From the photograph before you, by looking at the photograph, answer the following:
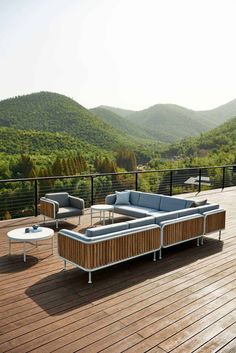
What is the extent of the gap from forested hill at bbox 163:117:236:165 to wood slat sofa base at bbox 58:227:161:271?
101 feet

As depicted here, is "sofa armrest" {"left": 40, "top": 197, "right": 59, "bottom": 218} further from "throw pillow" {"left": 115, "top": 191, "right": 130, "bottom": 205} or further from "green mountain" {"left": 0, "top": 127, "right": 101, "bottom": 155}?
"green mountain" {"left": 0, "top": 127, "right": 101, "bottom": 155}

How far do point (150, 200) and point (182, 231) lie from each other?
6.14 feet

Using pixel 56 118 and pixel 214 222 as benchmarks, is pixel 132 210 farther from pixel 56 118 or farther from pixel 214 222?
pixel 56 118

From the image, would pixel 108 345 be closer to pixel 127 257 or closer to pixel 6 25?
pixel 127 257

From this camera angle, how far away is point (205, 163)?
34.7m

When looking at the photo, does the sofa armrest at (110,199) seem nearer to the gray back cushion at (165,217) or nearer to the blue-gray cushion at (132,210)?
the blue-gray cushion at (132,210)

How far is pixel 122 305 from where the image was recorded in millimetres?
3420

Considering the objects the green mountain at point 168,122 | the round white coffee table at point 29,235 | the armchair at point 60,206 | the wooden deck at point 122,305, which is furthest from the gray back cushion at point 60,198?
the green mountain at point 168,122

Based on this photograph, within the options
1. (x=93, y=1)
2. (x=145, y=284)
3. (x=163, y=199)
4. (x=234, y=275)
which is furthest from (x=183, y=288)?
(x=93, y=1)

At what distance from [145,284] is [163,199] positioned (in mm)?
2867

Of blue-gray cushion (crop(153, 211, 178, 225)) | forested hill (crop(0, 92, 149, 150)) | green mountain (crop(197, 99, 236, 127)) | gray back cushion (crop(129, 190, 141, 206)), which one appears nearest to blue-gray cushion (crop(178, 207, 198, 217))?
blue-gray cushion (crop(153, 211, 178, 225))

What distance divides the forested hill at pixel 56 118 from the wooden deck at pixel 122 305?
3933 cm

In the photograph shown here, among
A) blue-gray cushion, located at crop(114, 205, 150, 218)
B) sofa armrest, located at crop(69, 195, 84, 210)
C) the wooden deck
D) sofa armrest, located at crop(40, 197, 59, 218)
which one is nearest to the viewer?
the wooden deck

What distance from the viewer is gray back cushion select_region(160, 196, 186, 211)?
6.18m
